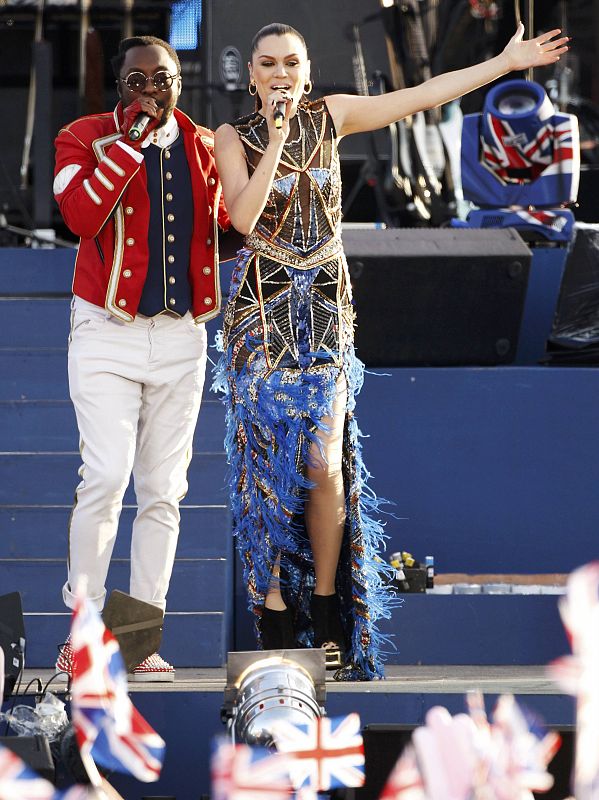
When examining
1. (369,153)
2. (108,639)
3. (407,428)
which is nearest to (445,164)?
(369,153)

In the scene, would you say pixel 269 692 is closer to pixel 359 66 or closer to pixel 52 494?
pixel 52 494

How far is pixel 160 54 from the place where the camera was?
3.18m

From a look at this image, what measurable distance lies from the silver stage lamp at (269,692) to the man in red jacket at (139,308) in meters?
0.56

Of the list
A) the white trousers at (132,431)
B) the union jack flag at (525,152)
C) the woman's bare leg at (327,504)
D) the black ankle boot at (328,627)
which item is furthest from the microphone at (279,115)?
the union jack flag at (525,152)

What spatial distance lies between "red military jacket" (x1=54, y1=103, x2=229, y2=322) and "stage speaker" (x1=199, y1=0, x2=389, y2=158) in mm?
5217

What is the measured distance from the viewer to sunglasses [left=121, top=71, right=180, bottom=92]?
316 centimetres

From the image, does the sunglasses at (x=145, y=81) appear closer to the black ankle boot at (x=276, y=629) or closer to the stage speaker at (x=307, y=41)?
the black ankle boot at (x=276, y=629)

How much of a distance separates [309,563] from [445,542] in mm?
1117

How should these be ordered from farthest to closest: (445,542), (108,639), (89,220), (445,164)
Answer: (445,164), (445,542), (89,220), (108,639)

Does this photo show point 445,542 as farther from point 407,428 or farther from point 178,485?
point 178,485

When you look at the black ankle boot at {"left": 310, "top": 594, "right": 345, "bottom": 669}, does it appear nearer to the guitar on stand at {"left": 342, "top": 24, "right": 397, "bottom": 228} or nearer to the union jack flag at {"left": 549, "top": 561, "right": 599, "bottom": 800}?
the union jack flag at {"left": 549, "top": 561, "right": 599, "bottom": 800}

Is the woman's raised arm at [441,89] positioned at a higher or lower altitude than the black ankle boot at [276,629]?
higher

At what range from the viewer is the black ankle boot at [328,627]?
11.1ft

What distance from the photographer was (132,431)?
3.23 meters
